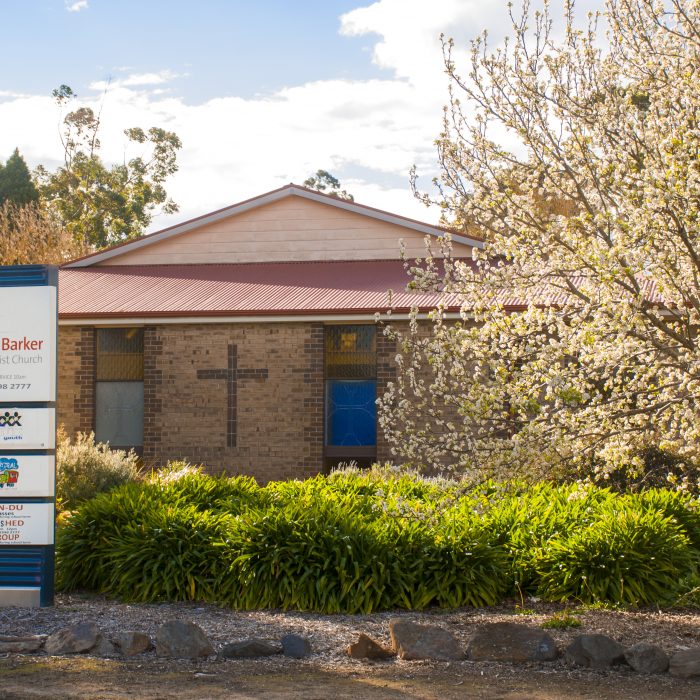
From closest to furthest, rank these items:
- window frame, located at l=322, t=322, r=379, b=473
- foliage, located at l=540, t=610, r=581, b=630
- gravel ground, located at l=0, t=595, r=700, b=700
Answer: gravel ground, located at l=0, t=595, r=700, b=700
foliage, located at l=540, t=610, r=581, b=630
window frame, located at l=322, t=322, r=379, b=473

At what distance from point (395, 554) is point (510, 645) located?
2.14 meters

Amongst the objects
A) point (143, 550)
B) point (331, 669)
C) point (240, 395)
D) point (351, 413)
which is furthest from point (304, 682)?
point (240, 395)

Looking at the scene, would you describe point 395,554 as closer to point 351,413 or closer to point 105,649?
point 105,649

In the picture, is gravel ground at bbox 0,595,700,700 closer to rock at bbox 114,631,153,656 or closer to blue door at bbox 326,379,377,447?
rock at bbox 114,631,153,656

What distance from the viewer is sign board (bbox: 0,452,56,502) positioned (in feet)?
32.4

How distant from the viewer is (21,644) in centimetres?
778

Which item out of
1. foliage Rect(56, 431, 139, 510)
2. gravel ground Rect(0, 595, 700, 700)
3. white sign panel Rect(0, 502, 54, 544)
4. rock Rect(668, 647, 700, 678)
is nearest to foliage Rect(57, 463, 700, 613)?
gravel ground Rect(0, 595, 700, 700)

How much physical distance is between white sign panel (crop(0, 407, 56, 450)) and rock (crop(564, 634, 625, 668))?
212 inches

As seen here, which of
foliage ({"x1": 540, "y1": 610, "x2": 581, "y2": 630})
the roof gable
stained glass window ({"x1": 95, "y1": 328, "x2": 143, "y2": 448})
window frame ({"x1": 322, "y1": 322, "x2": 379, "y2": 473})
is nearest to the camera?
foliage ({"x1": 540, "y1": 610, "x2": 581, "y2": 630})

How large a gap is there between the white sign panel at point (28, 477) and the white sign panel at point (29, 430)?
109 mm

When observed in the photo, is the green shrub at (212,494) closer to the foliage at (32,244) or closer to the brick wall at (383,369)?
the brick wall at (383,369)

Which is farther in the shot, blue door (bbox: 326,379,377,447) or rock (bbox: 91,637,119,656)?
blue door (bbox: 326,379,377,447)

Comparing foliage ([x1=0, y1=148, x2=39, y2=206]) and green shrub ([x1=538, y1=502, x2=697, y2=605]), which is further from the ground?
foliage ([x1=0, y1=148, x2=39, y2=206])

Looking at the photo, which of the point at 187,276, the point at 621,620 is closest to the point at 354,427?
the point at 187,276
